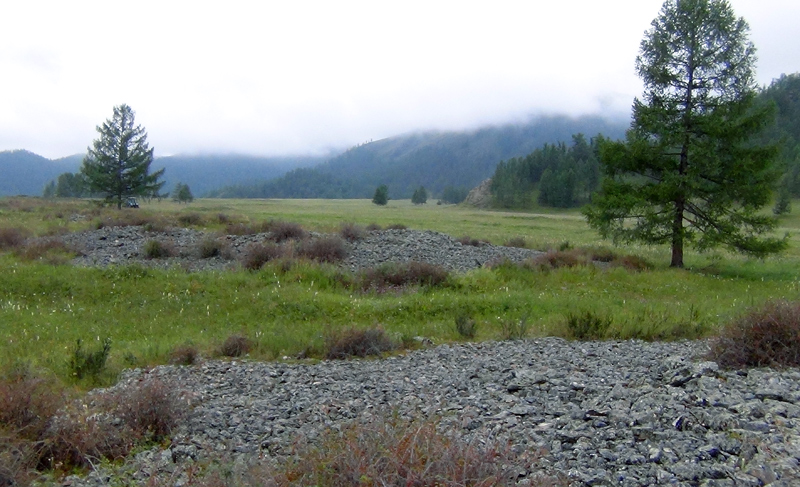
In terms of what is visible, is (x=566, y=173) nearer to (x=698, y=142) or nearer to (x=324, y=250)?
(x=698, y=142)

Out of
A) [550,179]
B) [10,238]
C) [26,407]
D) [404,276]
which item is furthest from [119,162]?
[550,179]

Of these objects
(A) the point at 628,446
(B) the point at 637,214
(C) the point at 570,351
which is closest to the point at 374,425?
(A) the point at 628,446

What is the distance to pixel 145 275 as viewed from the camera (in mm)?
14117

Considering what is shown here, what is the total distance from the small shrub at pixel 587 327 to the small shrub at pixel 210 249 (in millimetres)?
11766

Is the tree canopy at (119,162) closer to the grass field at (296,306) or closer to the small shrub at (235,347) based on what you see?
the grass field at (296,306)

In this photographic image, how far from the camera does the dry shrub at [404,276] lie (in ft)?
49.4

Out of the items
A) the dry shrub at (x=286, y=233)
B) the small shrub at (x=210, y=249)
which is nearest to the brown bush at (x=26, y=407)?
the small shrub at (x=210, y=249)

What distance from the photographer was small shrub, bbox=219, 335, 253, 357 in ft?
29.6

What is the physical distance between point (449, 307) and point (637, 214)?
1015cm

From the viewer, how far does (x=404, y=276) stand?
1535 centimetres

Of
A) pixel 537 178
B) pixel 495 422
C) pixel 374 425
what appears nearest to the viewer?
pixel 374 425

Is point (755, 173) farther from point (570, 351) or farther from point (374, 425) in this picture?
point (374, 425)

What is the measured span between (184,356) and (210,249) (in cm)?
1014

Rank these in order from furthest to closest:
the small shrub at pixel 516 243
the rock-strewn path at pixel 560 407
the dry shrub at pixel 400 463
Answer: the small shrub at pixel 516 243 → the rock-strewn path at pixel 560 407 → the dry shrub at pixel 400 463
